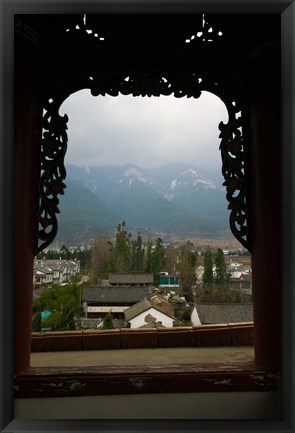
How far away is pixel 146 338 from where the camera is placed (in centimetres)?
169

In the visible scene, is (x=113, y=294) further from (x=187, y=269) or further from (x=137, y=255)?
(x=187, y=269)

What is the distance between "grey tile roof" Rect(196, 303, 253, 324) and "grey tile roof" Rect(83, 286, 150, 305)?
0.83 ft

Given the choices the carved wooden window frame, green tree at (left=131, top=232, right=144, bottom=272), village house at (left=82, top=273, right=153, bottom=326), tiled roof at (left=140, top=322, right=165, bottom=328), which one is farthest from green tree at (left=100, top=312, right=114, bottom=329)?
the carved wooden window frame

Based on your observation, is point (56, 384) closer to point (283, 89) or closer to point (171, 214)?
point (171, 214)

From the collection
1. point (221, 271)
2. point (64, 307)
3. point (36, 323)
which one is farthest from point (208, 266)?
point (36, 323)

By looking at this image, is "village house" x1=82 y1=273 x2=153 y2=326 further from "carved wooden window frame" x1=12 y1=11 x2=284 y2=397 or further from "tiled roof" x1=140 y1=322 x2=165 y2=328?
"carved wooden window frame" x1=12 y1=11 x2=284 y2=397

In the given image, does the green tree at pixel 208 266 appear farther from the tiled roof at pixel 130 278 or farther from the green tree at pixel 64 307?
the green tree at pixel 64 307

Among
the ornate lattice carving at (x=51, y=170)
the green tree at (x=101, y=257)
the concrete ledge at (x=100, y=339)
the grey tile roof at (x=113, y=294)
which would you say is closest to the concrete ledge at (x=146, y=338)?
the concrete ledge at (x=100, y=339)

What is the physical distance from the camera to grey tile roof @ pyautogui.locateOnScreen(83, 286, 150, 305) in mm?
1651

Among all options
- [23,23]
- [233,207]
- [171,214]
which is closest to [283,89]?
[233,207]

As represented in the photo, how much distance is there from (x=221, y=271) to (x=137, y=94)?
80cm

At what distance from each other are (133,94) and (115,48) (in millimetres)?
170

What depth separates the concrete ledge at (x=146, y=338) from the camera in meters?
1.64

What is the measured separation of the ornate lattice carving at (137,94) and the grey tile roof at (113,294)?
382 mm
